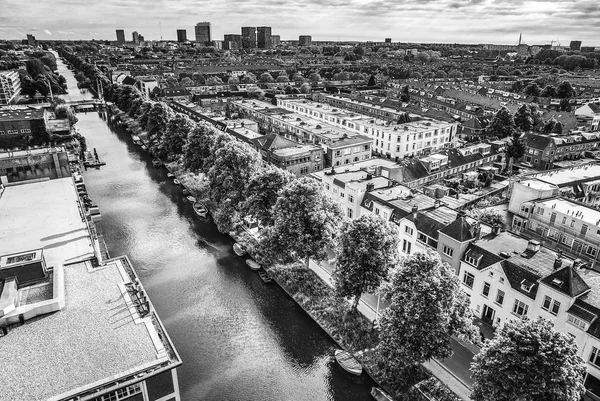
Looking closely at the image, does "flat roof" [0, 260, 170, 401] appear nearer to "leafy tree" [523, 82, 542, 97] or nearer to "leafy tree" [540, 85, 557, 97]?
"leafy tree" [540, 85, 557, 97]

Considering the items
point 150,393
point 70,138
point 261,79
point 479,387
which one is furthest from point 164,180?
point 261,79

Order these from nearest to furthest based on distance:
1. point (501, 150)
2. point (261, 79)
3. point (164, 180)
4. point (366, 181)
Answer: point (366, 181) < point (164, 180) < point (501, 150) < point (261, 79)

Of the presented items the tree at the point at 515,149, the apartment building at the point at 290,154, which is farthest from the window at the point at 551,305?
the tree at the point at 515,149

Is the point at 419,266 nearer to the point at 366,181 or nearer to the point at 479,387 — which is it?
the point at 479,387

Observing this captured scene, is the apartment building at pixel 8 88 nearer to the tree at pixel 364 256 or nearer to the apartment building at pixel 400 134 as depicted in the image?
the apartment building at pixel 400 134

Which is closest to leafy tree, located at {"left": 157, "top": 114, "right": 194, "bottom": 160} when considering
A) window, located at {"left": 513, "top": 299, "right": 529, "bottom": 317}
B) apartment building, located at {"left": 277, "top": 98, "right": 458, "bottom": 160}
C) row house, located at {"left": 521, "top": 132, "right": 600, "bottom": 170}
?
apartment building, located at {"left": 277, "top": 98, "right": 458, "bottom": 160}
